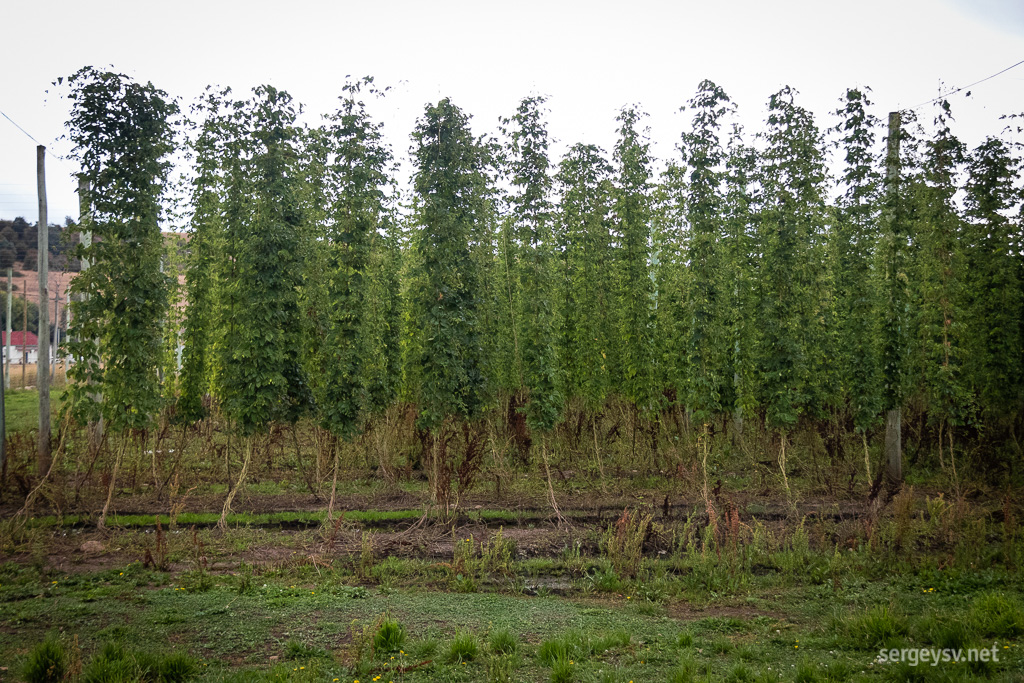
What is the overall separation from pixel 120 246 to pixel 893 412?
535 inches

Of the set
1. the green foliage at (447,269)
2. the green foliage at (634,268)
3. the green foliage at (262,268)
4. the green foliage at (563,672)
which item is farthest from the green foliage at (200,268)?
the green foliage at (563,672)

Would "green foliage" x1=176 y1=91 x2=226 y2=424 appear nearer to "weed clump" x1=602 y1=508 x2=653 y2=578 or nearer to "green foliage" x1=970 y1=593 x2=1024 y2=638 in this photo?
"weed clump" x1=602 y1=508 x2=653 y2=578

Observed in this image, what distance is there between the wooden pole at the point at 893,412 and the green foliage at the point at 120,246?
1269 cm

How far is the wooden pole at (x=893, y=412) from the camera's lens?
12258 millimetres

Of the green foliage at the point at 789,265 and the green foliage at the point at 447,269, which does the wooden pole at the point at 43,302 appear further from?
the green foliage at the point at 789,265

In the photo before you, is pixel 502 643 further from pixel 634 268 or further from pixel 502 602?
pixel 634 268

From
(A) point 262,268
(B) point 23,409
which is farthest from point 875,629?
(B) point 23,409

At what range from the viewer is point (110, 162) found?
38.8ft

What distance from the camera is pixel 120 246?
38.4 ft

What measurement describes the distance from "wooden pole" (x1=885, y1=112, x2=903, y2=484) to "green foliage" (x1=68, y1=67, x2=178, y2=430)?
Answer: 12689 mm

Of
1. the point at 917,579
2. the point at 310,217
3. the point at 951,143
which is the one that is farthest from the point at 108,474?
the point at 951,143

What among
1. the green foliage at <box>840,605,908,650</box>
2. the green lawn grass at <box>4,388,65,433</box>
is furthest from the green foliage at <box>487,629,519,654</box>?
the green lawn grass at <box>4,388,65,433</box>

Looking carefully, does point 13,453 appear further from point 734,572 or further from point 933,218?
point 933,218

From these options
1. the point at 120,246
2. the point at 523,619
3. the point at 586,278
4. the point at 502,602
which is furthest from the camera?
the point at 586,278
